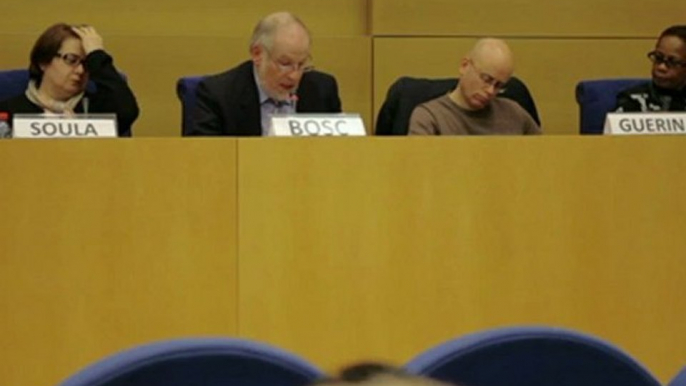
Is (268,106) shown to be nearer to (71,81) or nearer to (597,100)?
(71,81)

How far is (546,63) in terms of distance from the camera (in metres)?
6.61

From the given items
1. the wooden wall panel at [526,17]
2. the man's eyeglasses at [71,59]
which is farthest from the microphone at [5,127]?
the wooden wall panel at [526,17]

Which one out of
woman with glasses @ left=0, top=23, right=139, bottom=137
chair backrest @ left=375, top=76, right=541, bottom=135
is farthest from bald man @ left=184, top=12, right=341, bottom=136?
chair backrest @ left=375, top=76, right=541, bottom=135

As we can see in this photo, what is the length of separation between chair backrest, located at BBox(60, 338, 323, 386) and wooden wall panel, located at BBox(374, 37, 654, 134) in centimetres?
480

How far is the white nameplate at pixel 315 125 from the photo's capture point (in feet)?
13.3

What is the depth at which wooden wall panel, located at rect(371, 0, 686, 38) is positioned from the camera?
6.52 m

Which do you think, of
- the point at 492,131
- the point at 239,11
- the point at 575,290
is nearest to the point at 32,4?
the point at 239,11

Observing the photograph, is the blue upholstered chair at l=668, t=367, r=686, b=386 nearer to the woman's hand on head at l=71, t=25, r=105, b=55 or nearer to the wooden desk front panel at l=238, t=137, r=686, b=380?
the wooden desk front panel at l=238, t=137, r=686, b=380

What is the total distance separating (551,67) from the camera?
6.62m

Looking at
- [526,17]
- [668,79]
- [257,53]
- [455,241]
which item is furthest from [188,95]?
[526,17]

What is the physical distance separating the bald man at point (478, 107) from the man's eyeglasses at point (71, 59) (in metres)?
1.11

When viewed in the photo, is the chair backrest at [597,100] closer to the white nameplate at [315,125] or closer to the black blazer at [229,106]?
the black blazer at [229,106]

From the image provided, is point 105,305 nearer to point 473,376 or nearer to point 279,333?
point 279,333

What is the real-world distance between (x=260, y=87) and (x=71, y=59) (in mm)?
624
